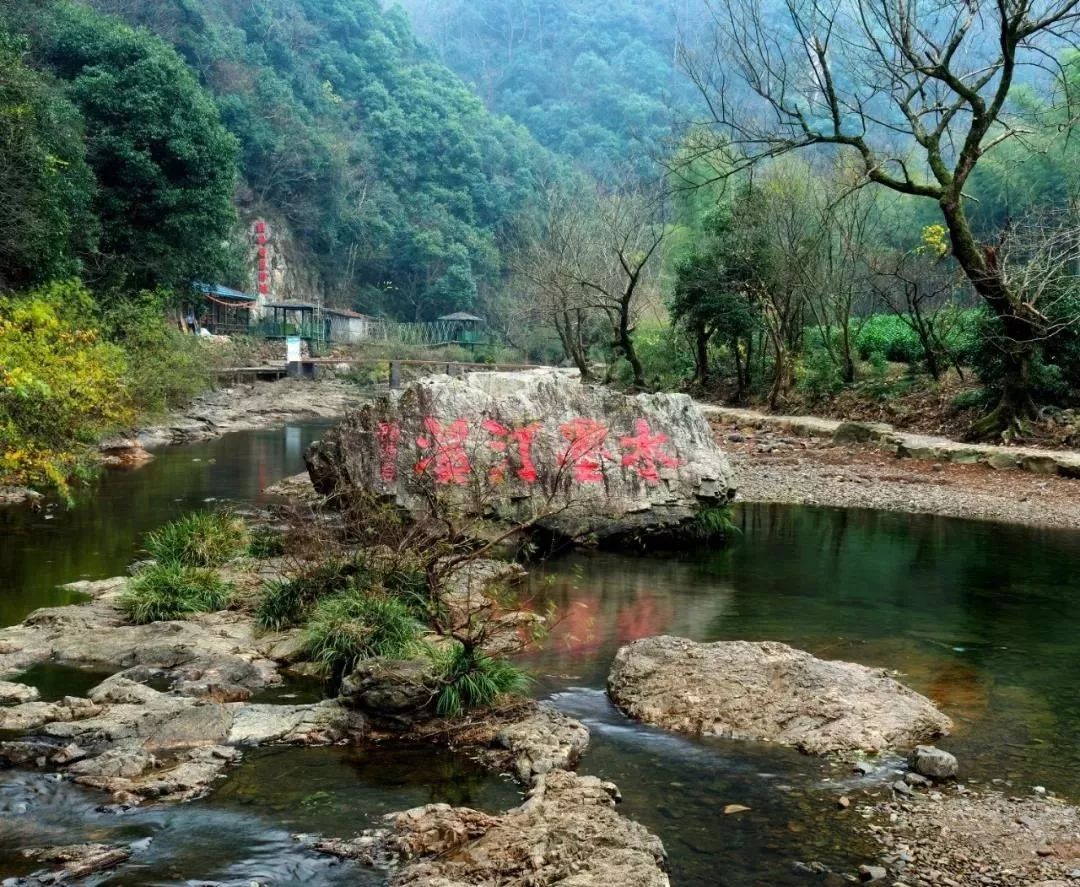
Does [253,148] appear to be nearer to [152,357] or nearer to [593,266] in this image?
[593,266]

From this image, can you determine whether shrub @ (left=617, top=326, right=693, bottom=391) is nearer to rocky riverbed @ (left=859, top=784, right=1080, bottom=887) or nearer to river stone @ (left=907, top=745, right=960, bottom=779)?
river stone @ (left=907, top=745, right=960, bottom=779)

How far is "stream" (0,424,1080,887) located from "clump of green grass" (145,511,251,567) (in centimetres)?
84

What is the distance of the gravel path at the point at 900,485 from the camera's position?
15.6 metres

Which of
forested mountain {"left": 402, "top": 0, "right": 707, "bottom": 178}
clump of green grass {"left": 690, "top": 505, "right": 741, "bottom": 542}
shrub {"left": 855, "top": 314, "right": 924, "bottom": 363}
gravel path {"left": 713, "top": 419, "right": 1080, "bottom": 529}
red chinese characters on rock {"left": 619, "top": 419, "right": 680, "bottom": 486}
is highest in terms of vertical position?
forested mountain {"left": 402, "top": 0, "right": 707, "bottom": 178}

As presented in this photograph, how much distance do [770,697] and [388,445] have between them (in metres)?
6.49

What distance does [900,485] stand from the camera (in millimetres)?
17812

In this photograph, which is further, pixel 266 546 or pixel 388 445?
pixel 388 445

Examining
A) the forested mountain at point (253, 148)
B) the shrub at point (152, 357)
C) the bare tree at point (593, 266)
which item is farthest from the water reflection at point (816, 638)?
the forested mountain at point (253, 148)

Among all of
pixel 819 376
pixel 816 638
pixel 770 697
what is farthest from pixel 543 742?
pixel 819 376

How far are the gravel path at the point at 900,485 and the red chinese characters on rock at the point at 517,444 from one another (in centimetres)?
585

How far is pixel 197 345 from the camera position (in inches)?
1191

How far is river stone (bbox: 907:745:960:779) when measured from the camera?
6059mm

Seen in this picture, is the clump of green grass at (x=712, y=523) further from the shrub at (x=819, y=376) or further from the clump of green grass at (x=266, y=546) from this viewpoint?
the shrub at (x=819, y=376)

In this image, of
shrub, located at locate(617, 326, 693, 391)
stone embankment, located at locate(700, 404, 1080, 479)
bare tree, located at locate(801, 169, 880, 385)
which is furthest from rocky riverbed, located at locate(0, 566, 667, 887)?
shrub, located at locate(617, 326, 693, 391)
